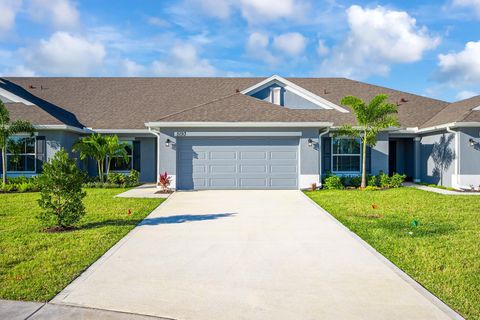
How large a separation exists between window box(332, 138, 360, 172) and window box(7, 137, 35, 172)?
14021mm

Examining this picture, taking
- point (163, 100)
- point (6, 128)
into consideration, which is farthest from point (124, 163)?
point (6, 128)

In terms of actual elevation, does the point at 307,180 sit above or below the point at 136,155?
below

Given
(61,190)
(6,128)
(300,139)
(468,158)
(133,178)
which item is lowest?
(133,178)

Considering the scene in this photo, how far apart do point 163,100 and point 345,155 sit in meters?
10.6

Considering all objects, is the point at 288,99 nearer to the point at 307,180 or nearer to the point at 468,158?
the point at 307,180

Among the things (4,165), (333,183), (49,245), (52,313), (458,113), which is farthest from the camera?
(458,113)

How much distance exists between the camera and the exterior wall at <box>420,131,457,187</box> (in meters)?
18.2

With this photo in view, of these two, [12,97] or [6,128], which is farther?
[12,97]

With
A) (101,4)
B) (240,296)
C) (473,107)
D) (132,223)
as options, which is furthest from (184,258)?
(473,107)

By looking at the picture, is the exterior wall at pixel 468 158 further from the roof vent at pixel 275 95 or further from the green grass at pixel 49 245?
the green grass at pixel 49 245

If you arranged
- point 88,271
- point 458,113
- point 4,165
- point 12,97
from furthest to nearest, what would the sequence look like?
point 12,97
point 458,113
point 4,165
point 88,271

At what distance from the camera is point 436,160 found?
19.6m

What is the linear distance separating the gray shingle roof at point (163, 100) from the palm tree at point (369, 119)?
5.47 feet

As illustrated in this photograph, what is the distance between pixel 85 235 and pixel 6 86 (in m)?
15.3
